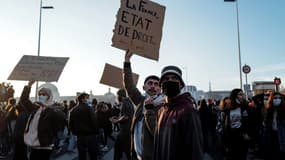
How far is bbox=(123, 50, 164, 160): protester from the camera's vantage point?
4.15 meters

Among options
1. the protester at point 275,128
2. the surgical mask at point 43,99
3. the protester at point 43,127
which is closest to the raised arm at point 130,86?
the protester at point 43,127

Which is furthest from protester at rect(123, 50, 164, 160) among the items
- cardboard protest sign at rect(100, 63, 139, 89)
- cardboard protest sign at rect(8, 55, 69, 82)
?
cardboard protest sign at rect(8, 55, 69, 82)

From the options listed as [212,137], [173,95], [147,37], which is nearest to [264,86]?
[212,137]

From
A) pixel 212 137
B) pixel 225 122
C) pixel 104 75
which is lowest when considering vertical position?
pixel 212 137

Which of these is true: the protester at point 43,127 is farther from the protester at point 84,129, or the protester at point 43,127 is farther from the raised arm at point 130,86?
the raised arm at point 130,86

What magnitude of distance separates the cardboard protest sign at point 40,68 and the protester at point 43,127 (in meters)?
4.37

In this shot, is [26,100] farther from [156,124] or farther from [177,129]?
[177,129]

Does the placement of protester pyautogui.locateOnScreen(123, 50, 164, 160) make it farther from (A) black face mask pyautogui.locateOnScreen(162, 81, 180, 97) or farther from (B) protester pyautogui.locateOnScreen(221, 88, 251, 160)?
(B) protester pyautogui.locateOnScreen(221, 88, 251, 160)

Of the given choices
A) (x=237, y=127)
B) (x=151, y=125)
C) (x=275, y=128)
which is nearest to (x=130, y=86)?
(x=151, y=125)

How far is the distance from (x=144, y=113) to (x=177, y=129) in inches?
50.8

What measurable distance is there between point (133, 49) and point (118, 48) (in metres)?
0.26

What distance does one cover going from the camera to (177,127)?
3.10 meters

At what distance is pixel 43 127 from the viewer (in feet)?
21.0

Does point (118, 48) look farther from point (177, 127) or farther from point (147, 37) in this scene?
point (177, 127)
